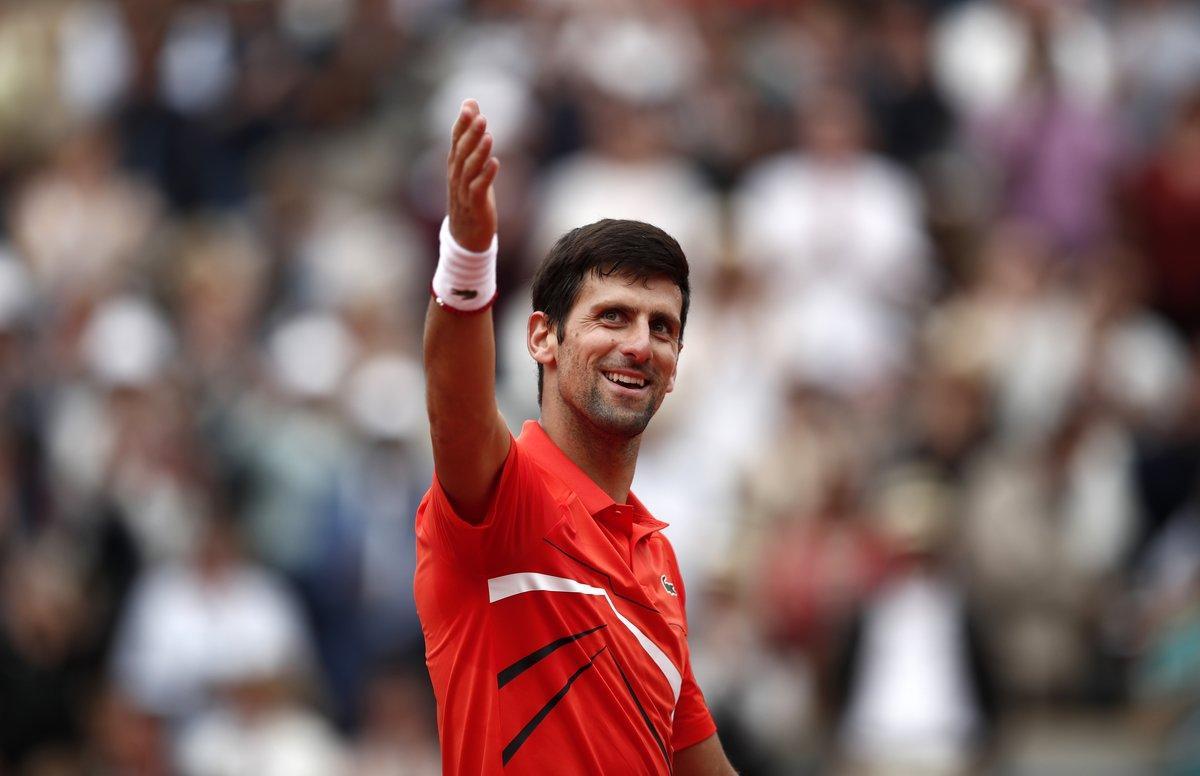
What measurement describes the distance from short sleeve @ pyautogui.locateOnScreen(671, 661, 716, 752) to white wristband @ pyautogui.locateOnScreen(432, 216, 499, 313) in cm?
125

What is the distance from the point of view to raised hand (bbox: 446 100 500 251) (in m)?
3.68

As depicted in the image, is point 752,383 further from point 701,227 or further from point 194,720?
point 194,720

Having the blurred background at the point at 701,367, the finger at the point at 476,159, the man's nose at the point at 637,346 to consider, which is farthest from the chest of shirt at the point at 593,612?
the blurred background at the point at 701,367

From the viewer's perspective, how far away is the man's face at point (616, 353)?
415 centimetres

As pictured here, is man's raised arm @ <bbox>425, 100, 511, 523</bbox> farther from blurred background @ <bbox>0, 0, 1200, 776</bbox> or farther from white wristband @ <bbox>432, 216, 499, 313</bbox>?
blurred background @ <bbox>0, 0, 1200, 776</bbox>

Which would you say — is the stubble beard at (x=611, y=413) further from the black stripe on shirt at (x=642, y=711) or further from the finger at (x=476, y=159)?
the finger at (x=476, y=159)

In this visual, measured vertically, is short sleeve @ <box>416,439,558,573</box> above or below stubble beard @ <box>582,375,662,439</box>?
below

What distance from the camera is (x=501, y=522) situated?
12.8ft

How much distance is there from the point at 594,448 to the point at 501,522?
0.45 metres

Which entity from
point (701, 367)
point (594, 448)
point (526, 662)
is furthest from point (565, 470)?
point (701, 367)

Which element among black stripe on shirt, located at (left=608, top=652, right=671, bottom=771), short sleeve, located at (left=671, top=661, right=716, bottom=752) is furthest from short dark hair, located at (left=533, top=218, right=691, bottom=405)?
short sleeve, located at (left=671, top=661, right=716, bottom=752)

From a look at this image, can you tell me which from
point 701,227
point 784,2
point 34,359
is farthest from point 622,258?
point 784,2

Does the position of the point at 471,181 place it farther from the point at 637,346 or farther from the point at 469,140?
the point at 637,346

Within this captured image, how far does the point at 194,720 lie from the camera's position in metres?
10.3
